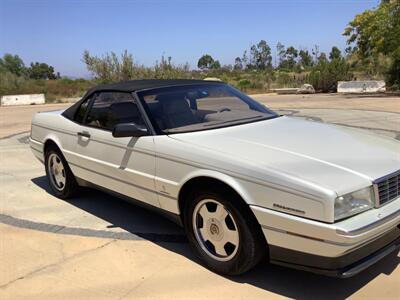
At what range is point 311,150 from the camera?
3453 mm

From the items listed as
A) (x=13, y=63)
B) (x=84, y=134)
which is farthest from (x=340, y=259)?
(x=13, y=63)

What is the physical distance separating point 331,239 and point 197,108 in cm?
215

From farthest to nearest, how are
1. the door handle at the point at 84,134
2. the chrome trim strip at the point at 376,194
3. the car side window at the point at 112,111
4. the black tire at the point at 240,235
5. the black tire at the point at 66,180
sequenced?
the black tire at the point at 66,180 < the door handle at the point at 84,134 < the car side window at the point at 112,111 < the black tire at the point at 240,235 < the chrome trim strip at the point at 376,194

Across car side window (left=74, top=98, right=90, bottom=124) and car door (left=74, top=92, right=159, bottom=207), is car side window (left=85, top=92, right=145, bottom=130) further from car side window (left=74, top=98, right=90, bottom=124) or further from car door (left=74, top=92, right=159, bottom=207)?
car side window (left=74, top=98, right=90, bottom=124)

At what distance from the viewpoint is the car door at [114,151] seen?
406 cm

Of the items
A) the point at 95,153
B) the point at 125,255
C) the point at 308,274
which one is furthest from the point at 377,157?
the point at 95,153

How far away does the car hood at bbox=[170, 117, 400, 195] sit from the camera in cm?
304

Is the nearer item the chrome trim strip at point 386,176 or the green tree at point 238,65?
the chrome trim strip at point 386,176

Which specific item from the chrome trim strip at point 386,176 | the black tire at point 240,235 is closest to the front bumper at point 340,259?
the black tire at point 240,235

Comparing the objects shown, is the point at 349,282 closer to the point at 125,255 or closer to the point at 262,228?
the point at 262,228

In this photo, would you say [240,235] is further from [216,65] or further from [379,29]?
[216,65]

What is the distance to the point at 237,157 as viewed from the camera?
334 cm

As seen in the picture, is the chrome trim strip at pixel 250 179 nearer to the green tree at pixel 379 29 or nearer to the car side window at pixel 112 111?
the car side window at pixel 112 111

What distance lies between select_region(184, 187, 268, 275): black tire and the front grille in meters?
0.86
